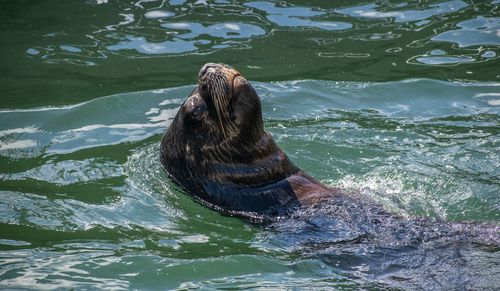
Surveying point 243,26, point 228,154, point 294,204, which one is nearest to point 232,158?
point 228,154

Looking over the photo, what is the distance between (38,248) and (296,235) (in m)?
1.99

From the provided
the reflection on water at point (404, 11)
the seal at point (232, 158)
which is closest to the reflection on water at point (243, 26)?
the reflection on water at point (404, 11)

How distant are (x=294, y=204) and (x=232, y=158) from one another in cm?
65

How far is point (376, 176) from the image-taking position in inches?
296

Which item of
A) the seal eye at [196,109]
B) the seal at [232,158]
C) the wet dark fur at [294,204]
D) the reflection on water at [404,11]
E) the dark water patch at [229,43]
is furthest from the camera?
the reflection on water at [404,11]

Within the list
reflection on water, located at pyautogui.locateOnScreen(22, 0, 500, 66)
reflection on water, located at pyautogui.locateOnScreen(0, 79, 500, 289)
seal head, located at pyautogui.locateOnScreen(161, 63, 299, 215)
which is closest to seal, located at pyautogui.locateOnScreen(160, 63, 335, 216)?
seal head, located at pyautogui.locateOnScreen(161, 63, 299, 215)

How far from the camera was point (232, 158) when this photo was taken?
6.67 metres

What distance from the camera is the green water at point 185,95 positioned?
19.9 feet

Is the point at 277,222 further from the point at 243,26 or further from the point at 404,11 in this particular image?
the point at 404,11

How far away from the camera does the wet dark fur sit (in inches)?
225

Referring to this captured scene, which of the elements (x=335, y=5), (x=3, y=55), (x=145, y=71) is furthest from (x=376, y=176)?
(x=3, y=55)

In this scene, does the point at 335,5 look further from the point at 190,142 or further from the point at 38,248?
the point at 38,248

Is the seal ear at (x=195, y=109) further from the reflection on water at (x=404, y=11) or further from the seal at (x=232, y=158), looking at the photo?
the reflection on water at (x=404, y=11)

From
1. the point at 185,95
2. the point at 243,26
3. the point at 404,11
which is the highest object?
the point at 404,11
